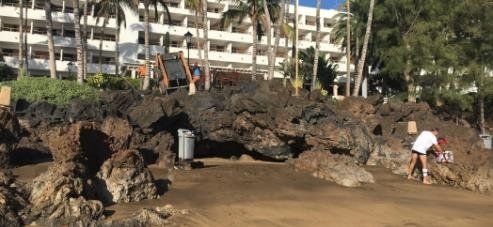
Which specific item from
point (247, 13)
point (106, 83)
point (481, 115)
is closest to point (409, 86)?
point (481, 115)

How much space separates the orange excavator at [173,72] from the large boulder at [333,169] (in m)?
11.9

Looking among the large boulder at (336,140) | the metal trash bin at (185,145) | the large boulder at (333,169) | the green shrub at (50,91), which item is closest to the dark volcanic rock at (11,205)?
the metal trash bin at (185,145)

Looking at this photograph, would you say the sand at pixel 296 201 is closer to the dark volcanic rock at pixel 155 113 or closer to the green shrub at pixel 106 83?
the dark volcanic rock at pixel 155 113

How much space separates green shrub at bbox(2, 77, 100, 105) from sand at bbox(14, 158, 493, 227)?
551 centimetres

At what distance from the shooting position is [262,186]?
10.3 meters

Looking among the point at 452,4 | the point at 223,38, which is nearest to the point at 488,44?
the point at 452,4

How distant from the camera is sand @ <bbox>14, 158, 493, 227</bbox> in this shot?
792 centimetres

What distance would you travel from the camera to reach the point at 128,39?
55406 mm

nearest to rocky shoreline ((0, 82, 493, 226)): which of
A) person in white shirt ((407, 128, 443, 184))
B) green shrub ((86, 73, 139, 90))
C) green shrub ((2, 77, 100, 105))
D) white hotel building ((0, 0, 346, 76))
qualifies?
person in white shirt ((407, 128, 443, 184))

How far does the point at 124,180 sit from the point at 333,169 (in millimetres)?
5150

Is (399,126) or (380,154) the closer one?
(380,154)

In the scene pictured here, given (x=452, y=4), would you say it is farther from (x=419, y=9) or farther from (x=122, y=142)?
(x=122, y=142)

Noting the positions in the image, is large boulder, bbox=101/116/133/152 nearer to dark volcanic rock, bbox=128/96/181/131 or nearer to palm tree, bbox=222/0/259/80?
dark volcanic rock, bbox=128/96/181/131

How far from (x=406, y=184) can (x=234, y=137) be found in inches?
189
